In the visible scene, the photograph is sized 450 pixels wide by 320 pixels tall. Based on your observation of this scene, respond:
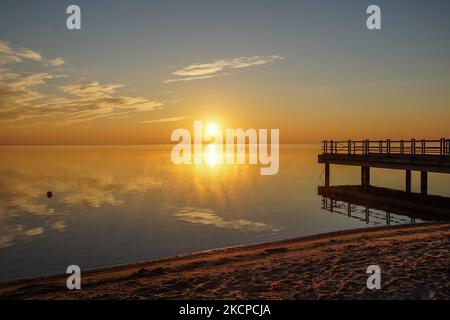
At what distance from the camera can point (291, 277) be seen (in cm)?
883

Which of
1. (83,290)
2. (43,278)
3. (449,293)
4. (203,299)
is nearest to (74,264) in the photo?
(43,278)

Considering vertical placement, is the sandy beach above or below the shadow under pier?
above

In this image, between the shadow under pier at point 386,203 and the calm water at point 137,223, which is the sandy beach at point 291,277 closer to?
the calm water at point 137,223

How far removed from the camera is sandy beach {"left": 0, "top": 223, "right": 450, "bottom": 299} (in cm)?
763

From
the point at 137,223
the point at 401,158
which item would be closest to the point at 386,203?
the point at 401,158

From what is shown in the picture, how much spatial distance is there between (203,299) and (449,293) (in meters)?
4.75

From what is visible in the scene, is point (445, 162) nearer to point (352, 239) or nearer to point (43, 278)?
point (352, 239)

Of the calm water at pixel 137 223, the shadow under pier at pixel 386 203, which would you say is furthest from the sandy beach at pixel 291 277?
the shadow under pier at pixel 386 203

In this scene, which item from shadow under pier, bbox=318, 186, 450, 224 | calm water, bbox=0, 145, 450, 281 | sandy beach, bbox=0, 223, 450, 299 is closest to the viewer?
sandy beach, bbox=0, 223, 450, 299

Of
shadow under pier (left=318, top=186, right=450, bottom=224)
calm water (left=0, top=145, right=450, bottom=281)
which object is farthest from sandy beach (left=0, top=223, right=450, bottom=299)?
shadow under pier (left=318, top=186, right=450, bottom=224)

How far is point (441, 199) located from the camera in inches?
1013

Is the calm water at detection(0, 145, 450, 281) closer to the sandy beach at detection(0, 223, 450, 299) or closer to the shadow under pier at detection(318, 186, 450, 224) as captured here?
the shadow under pier at detection(318, 186, 450, 224)

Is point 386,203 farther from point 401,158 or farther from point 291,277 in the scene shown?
point 291,277
